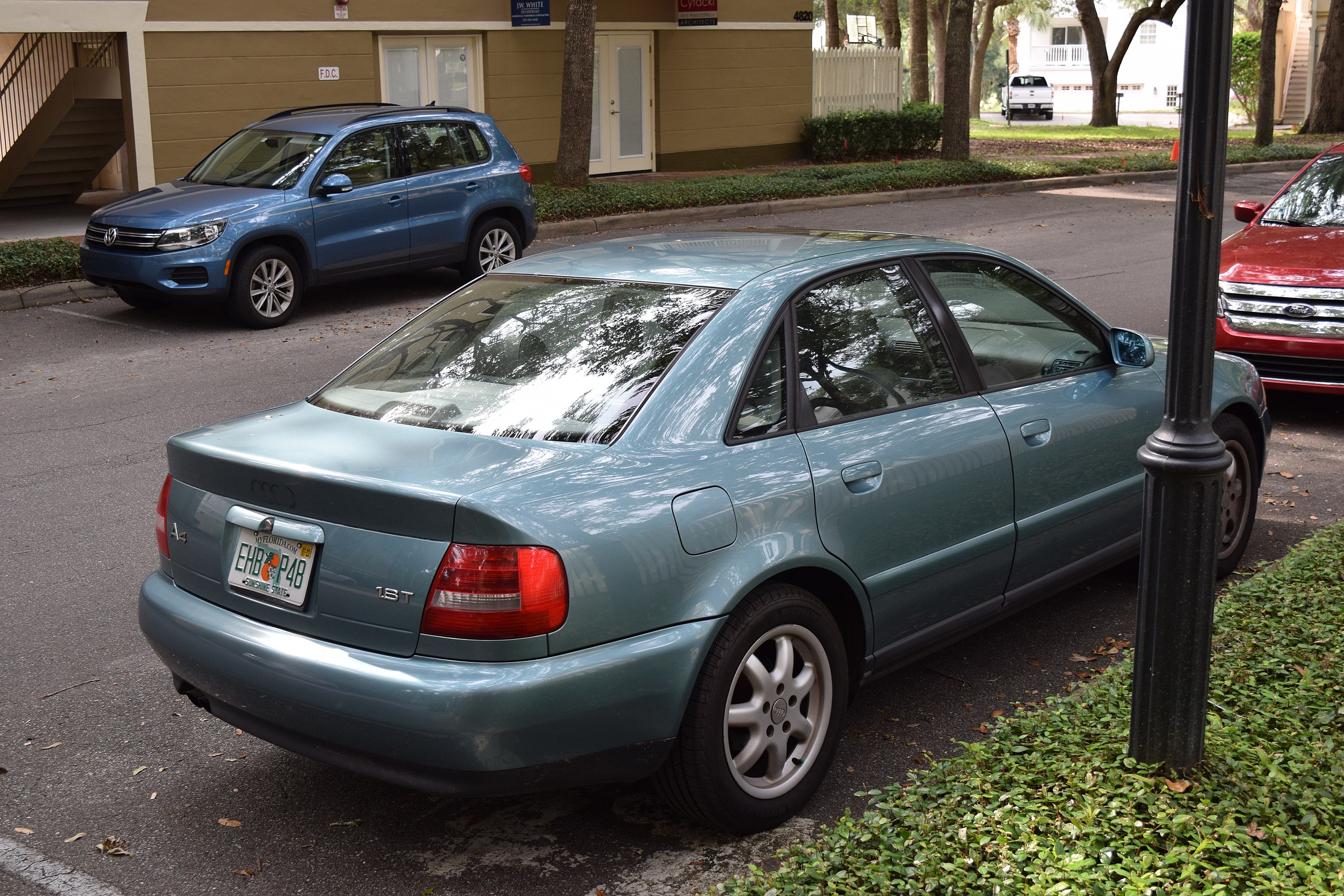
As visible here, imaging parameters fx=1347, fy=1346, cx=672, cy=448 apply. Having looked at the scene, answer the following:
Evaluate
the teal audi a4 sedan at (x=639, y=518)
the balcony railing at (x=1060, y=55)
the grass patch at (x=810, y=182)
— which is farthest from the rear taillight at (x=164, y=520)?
the balcony railing at (x=1060, y=55)

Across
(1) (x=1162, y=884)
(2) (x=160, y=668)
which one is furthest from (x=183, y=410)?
(1) (x=1162, y=884)

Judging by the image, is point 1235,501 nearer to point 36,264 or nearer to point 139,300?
point 139,300

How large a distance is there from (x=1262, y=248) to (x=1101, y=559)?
4.76m

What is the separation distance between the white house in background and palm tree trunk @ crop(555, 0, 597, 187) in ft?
168

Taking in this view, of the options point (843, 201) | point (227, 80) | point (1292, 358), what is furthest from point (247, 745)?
point (843, 201)

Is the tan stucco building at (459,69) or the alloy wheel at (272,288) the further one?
the tan stucco building at (459,69)

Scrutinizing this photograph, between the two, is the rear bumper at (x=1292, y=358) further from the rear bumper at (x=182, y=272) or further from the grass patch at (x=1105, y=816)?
the rear bumper at (x=182, y=272)

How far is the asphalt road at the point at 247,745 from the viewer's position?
3660mm

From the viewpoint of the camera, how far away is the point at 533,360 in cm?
412

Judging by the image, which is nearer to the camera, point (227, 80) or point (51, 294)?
point (51, 294)

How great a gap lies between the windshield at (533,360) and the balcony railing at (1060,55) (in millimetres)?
79145

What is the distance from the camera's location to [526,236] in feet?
46.5

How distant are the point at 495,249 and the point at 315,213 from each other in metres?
2.21

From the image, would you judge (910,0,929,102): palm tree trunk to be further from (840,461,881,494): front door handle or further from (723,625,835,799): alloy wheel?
(723,625,835,799): alloy wheel
